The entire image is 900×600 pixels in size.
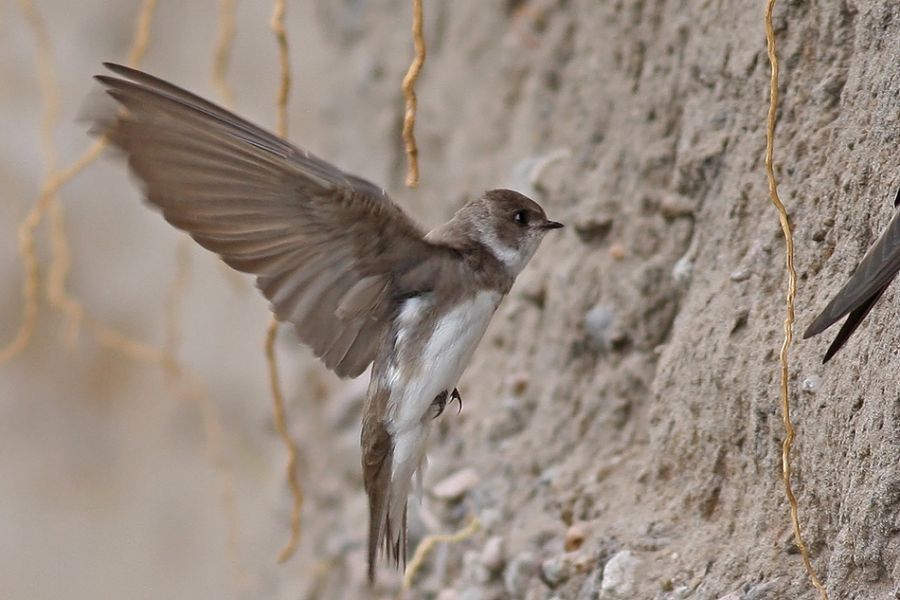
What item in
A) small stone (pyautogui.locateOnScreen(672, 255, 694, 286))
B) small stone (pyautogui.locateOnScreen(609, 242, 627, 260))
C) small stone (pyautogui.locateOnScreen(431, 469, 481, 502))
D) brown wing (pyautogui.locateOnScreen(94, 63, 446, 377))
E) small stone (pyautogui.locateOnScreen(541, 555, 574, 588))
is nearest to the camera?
brown wing (pyautogui.locateOnScreen(94, 63, 446, 377))

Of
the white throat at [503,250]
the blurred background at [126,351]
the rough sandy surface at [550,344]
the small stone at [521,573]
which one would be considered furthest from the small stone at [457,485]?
the blurred background at [126,351]

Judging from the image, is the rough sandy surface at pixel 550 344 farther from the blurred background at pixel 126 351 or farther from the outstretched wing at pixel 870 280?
the outstretched wing at pixel 870 280

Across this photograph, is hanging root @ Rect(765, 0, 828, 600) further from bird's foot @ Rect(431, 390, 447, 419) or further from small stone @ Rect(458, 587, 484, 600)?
small stone @ Rect(458, 587, 484, 600)

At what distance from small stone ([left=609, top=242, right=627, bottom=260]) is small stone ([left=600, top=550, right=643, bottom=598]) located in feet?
2.37

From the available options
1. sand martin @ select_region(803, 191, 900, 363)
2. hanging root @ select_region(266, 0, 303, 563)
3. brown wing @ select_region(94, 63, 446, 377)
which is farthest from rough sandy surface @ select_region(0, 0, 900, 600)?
brown wing @ select_region(94, 63, 446, 377)

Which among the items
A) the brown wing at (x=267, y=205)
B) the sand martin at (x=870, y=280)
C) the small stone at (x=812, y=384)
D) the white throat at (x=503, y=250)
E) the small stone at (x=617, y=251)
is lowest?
the small stone at (x=812, y=384)

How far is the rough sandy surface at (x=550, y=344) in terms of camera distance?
6.63 ft

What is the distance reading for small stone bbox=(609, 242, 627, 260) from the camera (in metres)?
2.77

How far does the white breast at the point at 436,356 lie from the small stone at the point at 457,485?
0.75 m

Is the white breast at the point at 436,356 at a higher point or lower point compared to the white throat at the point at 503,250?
lower

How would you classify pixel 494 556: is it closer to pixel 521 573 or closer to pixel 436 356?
pixel 521 573

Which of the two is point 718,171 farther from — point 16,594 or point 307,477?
point 16,594

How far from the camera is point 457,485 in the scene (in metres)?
3.04

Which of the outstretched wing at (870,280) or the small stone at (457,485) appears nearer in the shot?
the outstretched wing at (870,280)
